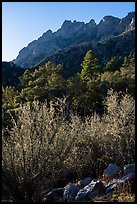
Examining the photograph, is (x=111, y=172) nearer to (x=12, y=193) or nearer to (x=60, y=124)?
(x=60, y=124)

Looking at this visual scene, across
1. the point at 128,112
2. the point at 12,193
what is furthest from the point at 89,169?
the point at 12,193

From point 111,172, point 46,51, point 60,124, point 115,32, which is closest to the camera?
point 60,124

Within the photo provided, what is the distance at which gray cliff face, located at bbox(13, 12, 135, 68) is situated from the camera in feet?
392

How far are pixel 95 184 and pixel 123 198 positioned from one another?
1363 millimetres

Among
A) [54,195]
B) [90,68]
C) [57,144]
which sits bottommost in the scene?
[54,195]

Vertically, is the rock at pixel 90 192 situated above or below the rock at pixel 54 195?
above

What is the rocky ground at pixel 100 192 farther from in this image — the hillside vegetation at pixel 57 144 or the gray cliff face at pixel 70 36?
the gray cliff face at pixel 70 36

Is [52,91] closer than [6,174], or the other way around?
[6,174]

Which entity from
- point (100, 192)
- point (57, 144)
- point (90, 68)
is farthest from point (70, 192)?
point (90, 68)

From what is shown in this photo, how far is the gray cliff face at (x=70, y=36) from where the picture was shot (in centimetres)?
11962

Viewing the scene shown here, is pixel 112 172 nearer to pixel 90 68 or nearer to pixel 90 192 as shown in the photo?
pixel 90 192

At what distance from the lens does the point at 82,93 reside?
33656 millimetres

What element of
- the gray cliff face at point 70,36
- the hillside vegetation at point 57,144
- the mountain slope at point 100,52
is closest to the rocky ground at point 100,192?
the hillside vegetation at point 57,144

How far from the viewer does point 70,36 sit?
13350cm
